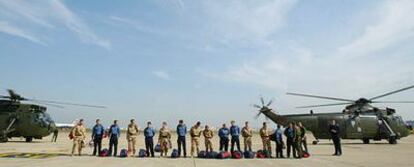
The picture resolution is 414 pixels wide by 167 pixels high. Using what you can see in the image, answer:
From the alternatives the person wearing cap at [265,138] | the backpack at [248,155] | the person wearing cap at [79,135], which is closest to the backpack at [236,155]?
the backpack at [248,155]

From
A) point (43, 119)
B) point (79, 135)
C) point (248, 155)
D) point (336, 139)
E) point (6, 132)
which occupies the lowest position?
point (248, 155)

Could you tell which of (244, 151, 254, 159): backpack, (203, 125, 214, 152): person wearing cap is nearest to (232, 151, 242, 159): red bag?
(244, 151, 254, 159): backpack

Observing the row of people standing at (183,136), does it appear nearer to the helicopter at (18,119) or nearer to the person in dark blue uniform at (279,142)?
the person in dark blue uniform at (279,142)

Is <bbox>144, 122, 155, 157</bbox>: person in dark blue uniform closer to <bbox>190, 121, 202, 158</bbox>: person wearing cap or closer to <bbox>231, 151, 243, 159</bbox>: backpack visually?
<bbox>190, 121, 202, 158</bbox>: person wearing cap

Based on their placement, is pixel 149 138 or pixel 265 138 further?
pixel 265 138

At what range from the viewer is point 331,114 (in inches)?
1172

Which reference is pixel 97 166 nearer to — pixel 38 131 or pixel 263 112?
pixel 38 131

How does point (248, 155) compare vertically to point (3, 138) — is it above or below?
below

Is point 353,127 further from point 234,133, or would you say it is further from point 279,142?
point 234,133

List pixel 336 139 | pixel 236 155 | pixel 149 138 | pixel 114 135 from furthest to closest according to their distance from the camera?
pixel 336 139
pixel 114 135
pixel 149 138
pixel 236 155

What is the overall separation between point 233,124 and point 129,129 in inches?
177

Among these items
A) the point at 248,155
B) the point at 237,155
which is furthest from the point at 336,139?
the point at 237,155

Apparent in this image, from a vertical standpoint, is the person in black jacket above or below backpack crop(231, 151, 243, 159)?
above

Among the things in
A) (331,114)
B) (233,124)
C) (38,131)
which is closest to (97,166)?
(233,124)
